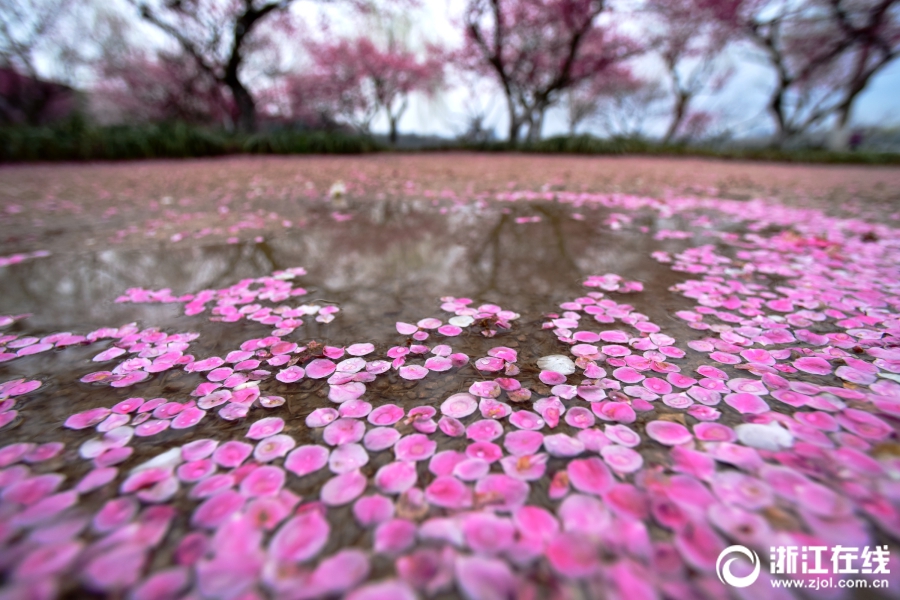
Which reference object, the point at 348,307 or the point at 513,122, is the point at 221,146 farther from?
the point at 348,307

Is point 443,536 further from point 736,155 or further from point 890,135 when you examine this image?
point 890,135

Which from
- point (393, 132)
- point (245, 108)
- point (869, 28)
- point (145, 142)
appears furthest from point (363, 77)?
point (869, 28)

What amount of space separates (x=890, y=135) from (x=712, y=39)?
37.1ft

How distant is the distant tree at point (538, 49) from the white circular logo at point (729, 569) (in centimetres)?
1074

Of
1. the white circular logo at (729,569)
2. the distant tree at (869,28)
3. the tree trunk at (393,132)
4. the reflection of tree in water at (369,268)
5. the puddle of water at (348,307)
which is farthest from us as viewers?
the tree trunk at (393,132)

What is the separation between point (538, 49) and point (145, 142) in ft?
34.5

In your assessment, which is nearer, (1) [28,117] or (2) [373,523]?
(2) [373,523]

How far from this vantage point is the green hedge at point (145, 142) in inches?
289

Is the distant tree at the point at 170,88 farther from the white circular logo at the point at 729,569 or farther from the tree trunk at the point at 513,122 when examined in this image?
the white circular logo at the point at 729,569

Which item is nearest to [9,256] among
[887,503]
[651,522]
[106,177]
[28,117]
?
[651,522]

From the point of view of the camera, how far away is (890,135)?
16.8 meters

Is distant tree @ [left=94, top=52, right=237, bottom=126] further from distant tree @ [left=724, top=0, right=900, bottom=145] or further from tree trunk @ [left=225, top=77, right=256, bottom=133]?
distant tree @ [left=724, top=0, right=900, bottom=145]

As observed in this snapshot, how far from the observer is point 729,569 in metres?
0.62

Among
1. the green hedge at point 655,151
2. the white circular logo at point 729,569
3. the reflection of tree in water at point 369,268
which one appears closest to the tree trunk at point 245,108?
the green hedge at point 655,151
